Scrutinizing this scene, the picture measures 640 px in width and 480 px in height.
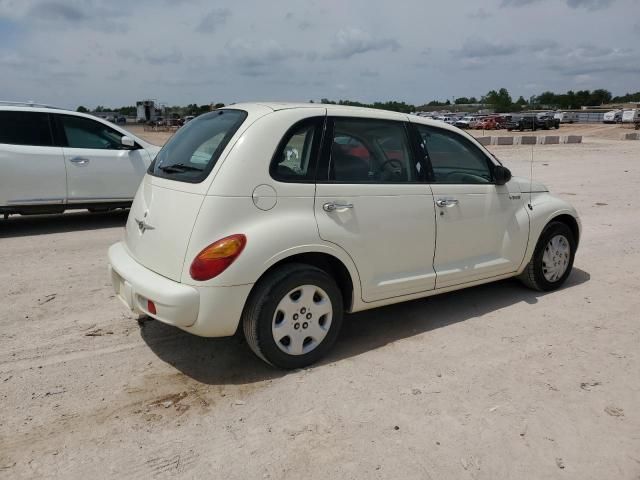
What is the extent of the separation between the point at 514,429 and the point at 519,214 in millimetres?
2366

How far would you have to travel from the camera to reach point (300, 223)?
362 centimetres

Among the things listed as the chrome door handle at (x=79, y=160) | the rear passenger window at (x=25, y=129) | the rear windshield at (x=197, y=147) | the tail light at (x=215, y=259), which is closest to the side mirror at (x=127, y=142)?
the chrome door handle at (x=79, y=160)

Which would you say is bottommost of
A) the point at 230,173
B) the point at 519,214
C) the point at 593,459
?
the point at 593,459

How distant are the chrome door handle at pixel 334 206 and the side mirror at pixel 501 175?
164 cm

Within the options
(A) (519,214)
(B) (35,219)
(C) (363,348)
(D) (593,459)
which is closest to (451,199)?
(A) (519,214)

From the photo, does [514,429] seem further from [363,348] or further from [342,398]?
[363,348]

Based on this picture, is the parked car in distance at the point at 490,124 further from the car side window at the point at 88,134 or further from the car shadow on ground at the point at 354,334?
the car shadow on ground at the point at 354,334

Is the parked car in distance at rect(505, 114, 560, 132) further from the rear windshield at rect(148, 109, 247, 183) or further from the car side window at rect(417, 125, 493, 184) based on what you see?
the rear windshield at rect(148, 109, 247, 183)

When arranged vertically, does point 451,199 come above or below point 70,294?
above

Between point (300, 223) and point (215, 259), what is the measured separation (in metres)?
0.61

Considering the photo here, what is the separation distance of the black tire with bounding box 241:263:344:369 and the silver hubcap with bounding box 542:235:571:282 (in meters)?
2.64

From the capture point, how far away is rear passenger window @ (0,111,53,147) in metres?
7.86

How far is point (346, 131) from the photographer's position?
13.2 feet

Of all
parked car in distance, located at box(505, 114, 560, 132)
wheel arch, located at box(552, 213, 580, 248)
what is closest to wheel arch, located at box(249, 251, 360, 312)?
wheel arch, located at box(552, 213, 580, 248)
